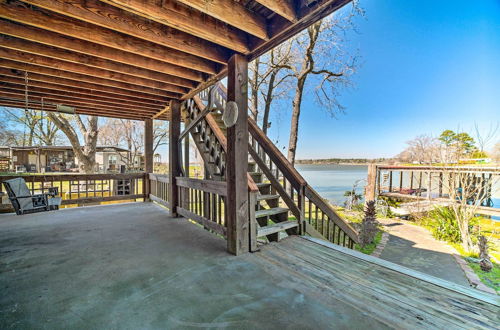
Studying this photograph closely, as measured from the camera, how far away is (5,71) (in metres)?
2.98

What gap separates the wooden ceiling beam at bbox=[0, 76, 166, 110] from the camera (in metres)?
3.30

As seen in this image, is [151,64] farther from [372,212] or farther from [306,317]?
[372,212]

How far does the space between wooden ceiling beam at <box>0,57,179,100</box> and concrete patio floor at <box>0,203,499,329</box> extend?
238cm

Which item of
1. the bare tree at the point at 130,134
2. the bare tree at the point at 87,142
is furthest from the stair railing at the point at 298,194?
the bare tree at the point at 130,134

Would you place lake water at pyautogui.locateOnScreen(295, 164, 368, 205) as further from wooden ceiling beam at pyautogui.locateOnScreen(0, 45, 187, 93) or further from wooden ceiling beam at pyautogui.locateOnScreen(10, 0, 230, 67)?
wooden ceiling beam at pyautogui.locateOnScreen(0, 45, 187, 93)

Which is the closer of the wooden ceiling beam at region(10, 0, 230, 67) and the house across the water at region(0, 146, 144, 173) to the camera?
the wooden ceiling beam at region(10, 0, 230, 67)

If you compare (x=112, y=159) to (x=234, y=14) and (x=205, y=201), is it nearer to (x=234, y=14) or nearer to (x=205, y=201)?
(x=205, y=201)

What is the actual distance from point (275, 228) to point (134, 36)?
2.82m

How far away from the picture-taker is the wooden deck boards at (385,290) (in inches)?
55.0

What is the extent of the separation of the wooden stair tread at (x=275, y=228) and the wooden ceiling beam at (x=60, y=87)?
11.0ft

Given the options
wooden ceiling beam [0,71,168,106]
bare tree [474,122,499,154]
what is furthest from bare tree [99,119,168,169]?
bare tree [474,122,499,154]

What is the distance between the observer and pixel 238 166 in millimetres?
2475

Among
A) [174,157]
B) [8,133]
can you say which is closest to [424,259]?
[174,157]

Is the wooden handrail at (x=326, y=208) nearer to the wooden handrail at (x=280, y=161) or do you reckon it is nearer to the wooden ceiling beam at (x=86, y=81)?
the wooden handrail at (x=280, y=161)
